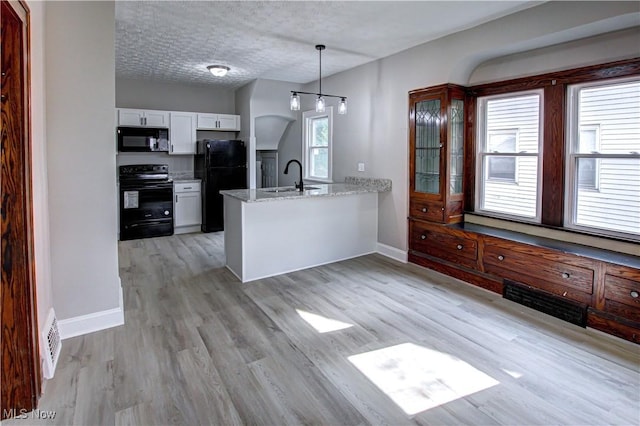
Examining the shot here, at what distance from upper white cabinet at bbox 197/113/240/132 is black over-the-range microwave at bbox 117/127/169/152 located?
25.2 inches

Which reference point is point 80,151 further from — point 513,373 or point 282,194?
point 513,373

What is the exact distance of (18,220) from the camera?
199 centimetres

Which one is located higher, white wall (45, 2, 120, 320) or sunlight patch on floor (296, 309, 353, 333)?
white wall (45, 2, 120, 320)

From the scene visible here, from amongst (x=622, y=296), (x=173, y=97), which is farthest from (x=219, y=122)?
(x=622, y=296)

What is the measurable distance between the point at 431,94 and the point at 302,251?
235 centimetres

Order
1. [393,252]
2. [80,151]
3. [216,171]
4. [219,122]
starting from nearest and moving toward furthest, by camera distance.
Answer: [80,151], [393,252], [216,171], [219,122]

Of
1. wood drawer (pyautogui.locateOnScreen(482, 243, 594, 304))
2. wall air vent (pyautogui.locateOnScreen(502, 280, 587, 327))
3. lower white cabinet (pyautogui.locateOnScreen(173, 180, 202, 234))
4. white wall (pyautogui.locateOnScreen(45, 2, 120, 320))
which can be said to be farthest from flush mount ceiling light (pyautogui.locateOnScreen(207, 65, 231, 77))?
wall air vent (pyautogui.locateOnScreen(502, 280, 587, 327))

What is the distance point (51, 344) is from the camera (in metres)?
2.45

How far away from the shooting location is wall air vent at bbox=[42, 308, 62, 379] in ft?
7.50

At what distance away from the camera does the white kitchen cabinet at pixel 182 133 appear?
645 centimetres

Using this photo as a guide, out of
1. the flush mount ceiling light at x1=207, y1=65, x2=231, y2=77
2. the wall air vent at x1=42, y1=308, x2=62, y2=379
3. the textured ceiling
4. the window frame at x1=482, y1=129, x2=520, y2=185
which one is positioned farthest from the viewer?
the flush mount ceiling light at x1=207, y1=65, x2=231, y2=77

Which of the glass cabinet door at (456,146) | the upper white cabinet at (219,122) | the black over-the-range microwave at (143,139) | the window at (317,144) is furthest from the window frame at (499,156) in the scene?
the black over-the-range microwave at (143,139)

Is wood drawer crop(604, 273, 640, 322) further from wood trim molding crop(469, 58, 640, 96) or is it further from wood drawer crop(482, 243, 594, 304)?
wood trim molding crop(469, 58, 640, 96)

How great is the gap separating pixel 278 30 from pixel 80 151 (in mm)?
2262
